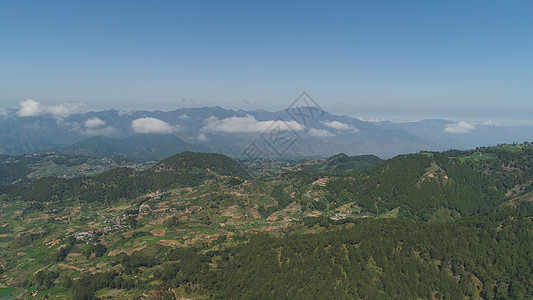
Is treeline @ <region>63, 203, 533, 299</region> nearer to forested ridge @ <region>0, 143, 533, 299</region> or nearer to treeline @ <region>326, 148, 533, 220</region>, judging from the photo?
forested ridge @ <region>0, 143, 533, 299</region>

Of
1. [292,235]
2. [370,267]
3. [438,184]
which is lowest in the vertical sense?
[292,235]

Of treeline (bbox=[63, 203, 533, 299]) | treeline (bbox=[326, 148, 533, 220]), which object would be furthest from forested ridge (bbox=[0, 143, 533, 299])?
treeline (bbox=[326, 148, 533, 220])

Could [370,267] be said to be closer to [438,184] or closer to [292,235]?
[292,235]

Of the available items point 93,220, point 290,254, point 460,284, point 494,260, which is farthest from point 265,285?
point 93,220

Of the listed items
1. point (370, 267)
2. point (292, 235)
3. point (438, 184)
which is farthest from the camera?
point (438, 184)

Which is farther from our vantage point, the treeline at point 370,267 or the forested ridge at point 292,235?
the forested ridge at point 292,235

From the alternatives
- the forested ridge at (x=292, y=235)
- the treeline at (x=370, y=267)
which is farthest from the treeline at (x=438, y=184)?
the treeline at (x=370, y=267)

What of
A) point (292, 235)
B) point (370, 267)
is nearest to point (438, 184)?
point (292, 235)

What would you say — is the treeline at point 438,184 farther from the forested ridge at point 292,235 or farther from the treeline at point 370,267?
the treeline at point 370,267

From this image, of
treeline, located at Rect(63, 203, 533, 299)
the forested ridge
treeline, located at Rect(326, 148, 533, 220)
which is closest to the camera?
treeline, located at Rect(63, 203, 533, 299)

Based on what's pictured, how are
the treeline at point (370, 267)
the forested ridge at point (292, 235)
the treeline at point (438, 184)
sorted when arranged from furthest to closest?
the treeline at point (438, 184)
the forested ridge at point (292, 235)
the treeline at point (370, 267)

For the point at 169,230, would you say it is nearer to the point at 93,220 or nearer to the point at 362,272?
the point at 93,220
